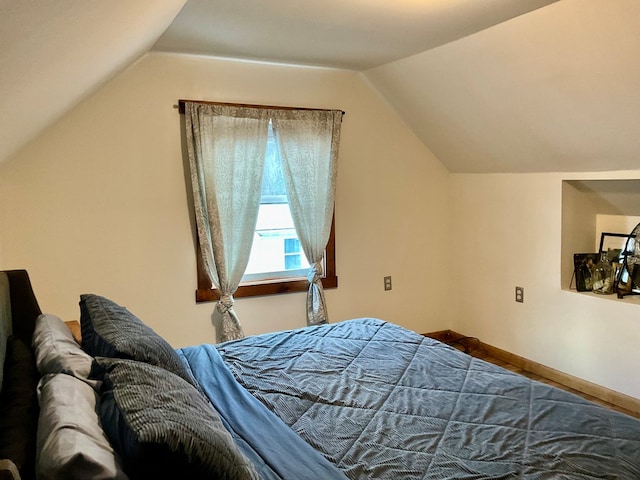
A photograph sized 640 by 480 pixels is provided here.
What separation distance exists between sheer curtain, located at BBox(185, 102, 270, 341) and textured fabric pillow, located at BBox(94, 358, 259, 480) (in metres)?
2.33

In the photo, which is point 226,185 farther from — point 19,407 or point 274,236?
point 19,407

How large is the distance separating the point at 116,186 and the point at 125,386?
7.93ft

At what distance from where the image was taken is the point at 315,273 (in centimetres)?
407

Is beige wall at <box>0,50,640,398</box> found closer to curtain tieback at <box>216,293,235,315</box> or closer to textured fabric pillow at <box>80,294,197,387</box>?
curtain tieback at <box>216,293,235,315</box>

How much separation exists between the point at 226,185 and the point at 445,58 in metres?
1.65

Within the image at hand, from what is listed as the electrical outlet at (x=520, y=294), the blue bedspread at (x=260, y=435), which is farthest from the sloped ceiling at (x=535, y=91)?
the blue bedspread at (x=260, y=435)

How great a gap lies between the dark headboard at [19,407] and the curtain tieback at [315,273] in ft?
7.00

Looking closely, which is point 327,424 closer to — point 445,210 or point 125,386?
point 125,386

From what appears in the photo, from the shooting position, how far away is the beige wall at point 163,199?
3.32 m

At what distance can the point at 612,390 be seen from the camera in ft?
11.4

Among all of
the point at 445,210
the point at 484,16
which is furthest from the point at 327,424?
the point at 445,210

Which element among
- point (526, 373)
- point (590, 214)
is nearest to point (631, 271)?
point (590, 214)

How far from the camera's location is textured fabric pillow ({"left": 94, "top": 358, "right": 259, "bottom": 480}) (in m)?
1.09

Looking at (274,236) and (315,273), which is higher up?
(274,236)
